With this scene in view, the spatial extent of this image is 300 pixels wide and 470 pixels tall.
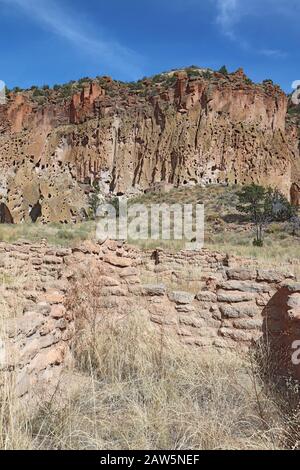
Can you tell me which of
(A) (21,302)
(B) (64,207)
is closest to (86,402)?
(A) (21,302)

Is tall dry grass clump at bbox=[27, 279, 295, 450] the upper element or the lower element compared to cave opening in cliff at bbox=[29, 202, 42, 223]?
lower

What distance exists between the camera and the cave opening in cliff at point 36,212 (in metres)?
36.6

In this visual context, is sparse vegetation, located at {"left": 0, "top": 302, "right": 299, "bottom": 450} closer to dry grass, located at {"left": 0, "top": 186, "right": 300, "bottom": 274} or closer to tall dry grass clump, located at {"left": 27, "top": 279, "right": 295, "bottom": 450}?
tall dry grass clump, located at {"left": 27, "top": 279, "right": 295, "bottom": 450}

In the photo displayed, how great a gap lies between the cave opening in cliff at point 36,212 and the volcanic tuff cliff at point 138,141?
11cm

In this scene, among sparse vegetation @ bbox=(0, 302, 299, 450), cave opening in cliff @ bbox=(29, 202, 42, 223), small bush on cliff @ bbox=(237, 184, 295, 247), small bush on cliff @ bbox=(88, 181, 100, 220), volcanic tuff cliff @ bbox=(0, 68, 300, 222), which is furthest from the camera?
volcanic tuff cliff @ bbox=(0, 68, 300, 222)

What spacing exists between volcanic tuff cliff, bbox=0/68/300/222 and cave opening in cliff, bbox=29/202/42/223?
0.11m

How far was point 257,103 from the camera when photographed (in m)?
39.3

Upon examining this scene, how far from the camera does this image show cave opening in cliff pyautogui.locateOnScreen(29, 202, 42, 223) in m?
36.6

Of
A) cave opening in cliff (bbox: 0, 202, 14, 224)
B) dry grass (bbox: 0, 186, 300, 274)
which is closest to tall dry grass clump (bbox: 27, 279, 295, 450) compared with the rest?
dry grass (bbox: 0, 186, 300, 274)

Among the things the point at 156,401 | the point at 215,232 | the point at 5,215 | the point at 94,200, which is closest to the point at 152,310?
the point at 156,401

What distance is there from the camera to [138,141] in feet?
136

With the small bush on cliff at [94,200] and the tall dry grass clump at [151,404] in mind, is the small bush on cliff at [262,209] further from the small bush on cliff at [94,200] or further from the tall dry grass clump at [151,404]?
the tall dry grass clump at [151,404]

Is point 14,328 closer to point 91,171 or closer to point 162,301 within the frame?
point 162,301
